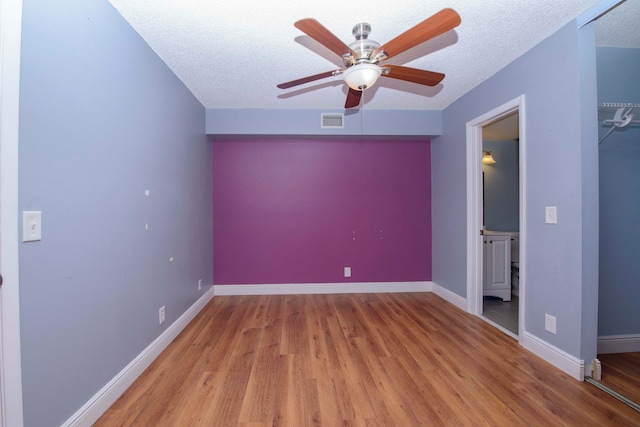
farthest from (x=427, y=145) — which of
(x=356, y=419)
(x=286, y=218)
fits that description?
(x=356, y=419)

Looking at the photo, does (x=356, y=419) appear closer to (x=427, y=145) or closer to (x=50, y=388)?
(x=50, y=388)

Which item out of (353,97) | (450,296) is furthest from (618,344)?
(353,97)

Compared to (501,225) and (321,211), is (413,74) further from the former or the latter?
(501,225)

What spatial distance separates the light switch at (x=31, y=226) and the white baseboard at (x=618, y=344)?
360 centimetres

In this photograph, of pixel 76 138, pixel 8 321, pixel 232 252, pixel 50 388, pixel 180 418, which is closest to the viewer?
pixel 8 321

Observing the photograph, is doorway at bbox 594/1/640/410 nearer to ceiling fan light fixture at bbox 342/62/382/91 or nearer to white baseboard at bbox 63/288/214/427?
ceiling fan light fixture at bbox 342/62/382/91

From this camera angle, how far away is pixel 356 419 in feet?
4.52

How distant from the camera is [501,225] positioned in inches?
161

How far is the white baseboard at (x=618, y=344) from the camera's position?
2.01 metres

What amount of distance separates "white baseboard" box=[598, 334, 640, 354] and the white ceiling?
7.73 feet

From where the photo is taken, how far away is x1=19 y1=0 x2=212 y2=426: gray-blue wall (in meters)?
1.07

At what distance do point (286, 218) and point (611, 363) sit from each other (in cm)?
325

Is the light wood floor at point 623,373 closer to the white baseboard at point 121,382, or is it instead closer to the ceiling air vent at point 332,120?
the white baseboard at point 121,382

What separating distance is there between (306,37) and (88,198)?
1.67 meters
